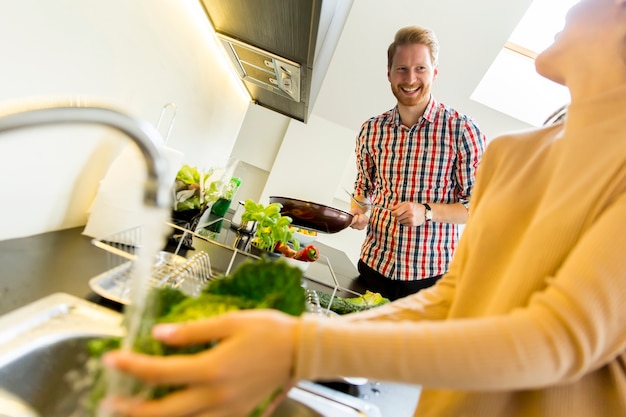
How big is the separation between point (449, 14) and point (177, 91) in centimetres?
190

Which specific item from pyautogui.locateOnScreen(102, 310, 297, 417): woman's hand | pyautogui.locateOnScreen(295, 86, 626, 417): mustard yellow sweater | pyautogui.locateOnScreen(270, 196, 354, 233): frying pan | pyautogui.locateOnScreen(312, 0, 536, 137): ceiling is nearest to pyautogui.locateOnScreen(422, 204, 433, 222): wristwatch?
pyautogui.locateOnScreen(270, 196, 354, 233): frying pan

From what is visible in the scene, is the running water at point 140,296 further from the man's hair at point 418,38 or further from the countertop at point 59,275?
the man's hair at point 418,38

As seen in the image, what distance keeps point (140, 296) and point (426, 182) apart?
1.31 meters

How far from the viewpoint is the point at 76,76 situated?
2.59 feet

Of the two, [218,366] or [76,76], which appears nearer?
[218,366]

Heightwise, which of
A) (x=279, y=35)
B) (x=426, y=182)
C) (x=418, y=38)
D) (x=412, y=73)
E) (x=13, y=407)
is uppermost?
(x=418, y=38)

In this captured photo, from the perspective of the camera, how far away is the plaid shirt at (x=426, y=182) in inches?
56.9

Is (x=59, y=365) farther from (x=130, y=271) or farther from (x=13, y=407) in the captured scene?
(x=130, y=271)

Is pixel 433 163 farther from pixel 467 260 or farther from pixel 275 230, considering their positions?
pixel 467 260

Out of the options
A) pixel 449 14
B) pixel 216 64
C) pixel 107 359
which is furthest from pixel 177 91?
pixel 449 14

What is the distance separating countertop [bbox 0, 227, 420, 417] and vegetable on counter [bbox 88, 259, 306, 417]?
1.07 feet

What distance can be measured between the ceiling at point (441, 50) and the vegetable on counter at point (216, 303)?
2.54 meters

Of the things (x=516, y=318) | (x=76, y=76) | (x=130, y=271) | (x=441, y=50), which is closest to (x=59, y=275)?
(x=130, y=271)

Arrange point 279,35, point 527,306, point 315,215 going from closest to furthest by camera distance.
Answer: point 527,306, point 279,35, point 315,215
